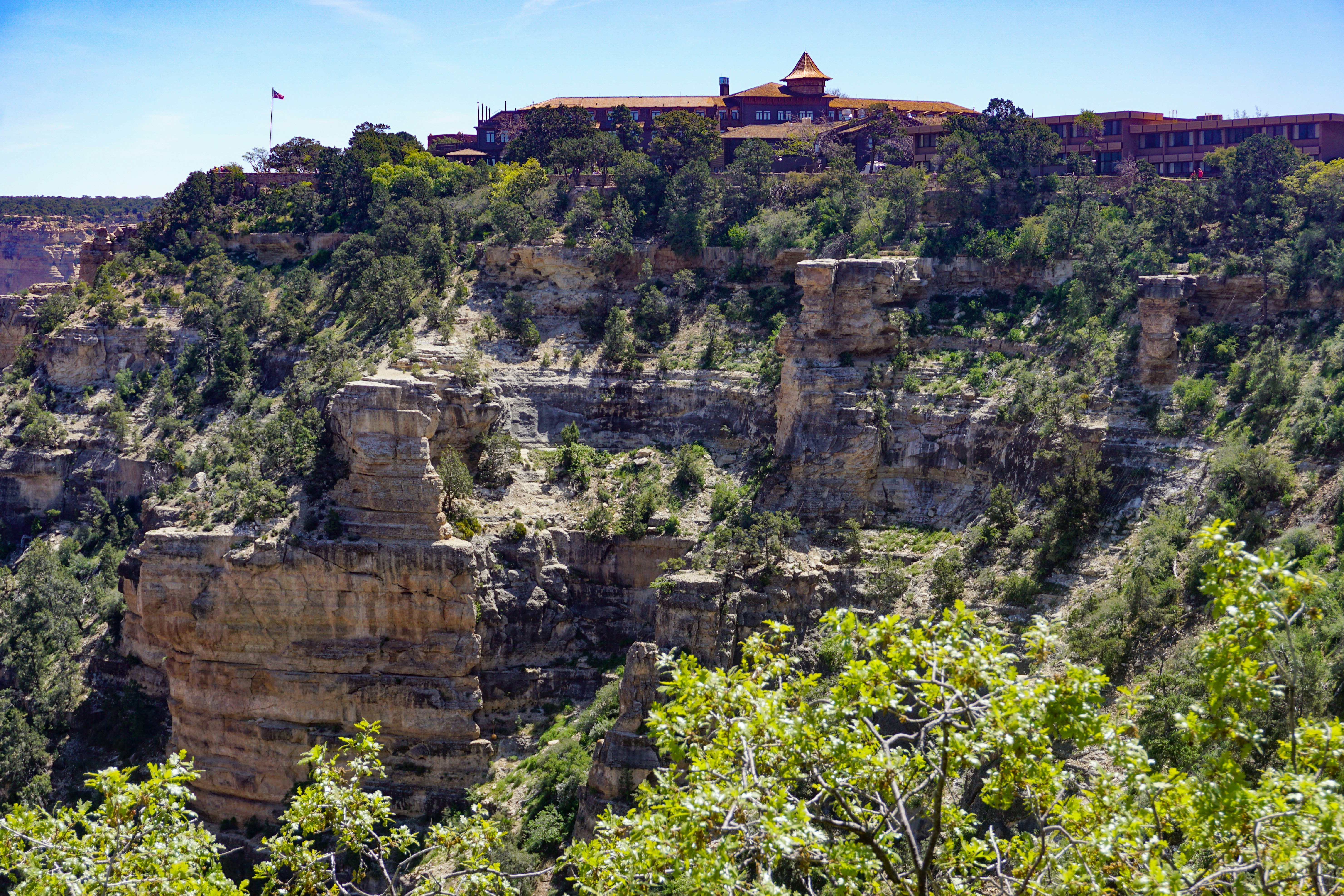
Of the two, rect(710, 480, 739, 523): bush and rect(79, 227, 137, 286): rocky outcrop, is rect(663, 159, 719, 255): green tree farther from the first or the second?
rect(79, 227, 137, 286): rocky outcrop

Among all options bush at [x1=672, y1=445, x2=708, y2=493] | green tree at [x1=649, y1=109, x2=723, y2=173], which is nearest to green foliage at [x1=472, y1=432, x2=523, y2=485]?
bush at [x1=672, y1=445, x2=708, y2=493]

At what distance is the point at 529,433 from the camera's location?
180 feet

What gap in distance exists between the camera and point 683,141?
237 ft

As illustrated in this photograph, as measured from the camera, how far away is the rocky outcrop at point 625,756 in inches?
1383

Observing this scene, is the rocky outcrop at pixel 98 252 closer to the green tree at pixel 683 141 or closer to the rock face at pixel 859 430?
the green tree at pixel 683 141

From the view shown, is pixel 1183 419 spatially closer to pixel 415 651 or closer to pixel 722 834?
pixel 415 651

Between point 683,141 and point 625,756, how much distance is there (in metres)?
47.0

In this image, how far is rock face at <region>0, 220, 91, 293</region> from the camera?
122125mm

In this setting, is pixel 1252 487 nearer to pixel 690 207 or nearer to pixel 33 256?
pixel 690 207

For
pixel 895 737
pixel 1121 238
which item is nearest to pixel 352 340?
pixel 1121 238

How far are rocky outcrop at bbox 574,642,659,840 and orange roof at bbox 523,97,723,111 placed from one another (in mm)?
55078

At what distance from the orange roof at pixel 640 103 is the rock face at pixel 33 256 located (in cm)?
6498

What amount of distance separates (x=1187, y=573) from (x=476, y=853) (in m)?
26.4

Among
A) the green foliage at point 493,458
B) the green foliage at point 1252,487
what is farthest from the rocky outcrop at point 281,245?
the green foliage at point 1252,487
